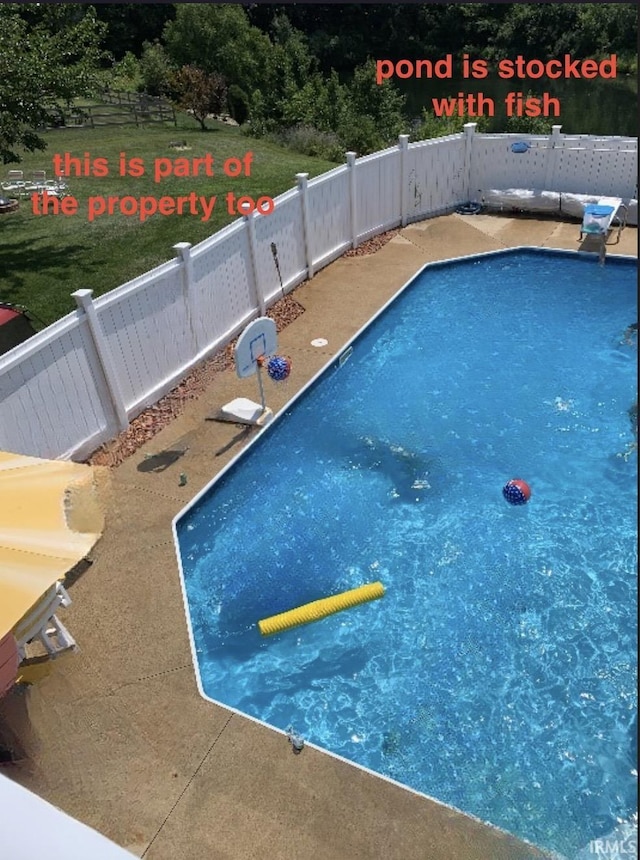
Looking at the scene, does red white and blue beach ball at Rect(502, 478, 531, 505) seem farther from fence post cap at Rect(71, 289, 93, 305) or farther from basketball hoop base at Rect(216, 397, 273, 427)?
fence post cap at Rect(71, 289, 93, 305)

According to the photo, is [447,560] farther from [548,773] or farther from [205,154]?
[205,154]

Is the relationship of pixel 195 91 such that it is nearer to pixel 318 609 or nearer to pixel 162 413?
pixel 162 413

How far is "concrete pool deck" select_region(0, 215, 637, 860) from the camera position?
236 inches

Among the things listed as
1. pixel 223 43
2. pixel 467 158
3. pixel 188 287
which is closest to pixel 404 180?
pixel 467 158

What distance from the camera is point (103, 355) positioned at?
9844 millimetres

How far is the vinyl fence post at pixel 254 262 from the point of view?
1269cm

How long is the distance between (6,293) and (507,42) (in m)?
60.2

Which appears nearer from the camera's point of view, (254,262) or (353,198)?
(254,262)

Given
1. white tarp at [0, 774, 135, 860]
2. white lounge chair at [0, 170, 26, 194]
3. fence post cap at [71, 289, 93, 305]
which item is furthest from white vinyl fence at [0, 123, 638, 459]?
white lounge chair at [0, 170, 26, 194]

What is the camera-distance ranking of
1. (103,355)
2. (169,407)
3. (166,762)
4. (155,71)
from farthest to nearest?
(155,71) < (169,407) < (103,355) < (166,762)

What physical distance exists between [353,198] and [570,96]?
129 ft

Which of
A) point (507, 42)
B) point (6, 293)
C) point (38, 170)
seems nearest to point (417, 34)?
point (507, 42)

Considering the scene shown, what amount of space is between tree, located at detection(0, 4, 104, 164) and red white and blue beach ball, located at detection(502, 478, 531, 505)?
10862 mm

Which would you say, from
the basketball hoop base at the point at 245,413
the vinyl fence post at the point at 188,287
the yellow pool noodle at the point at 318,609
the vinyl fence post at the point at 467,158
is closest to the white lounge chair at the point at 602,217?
the vinyl fence post at the point at 467,158
